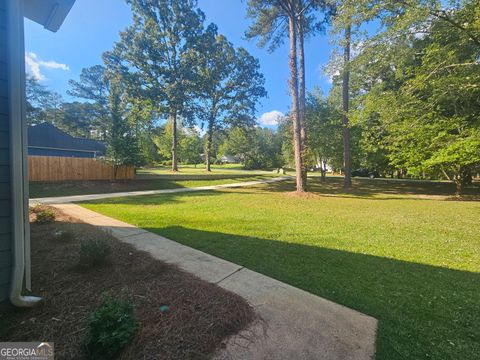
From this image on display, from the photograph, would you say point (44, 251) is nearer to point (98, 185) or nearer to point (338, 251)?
point (338, 251)

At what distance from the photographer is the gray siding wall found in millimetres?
2232

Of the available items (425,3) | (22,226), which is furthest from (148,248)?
(425,3)

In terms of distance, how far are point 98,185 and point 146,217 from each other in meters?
9.25

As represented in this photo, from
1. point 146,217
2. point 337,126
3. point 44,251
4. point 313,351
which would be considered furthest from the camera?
point 337,126

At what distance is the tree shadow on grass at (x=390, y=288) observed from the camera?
2125mm

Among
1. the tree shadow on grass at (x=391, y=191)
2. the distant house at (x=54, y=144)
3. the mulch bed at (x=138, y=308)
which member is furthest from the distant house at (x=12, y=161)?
the distant house at (x=54, y=144)

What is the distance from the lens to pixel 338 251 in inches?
178

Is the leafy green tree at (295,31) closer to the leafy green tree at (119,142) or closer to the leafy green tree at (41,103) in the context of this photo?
the leafy green tree at (119,142)

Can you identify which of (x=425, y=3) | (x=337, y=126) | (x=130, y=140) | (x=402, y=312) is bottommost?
(x=402, y=312)

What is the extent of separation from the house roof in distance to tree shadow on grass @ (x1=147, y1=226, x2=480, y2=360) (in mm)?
21908

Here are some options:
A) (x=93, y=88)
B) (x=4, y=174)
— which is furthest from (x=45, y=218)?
(x=93, y=88)

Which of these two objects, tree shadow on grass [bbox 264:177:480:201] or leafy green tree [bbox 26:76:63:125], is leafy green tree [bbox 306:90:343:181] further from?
leafy green tree [bbox 26:76:63:125]

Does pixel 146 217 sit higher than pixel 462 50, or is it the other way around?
pixel 462 50

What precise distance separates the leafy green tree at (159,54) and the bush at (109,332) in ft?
62.3
